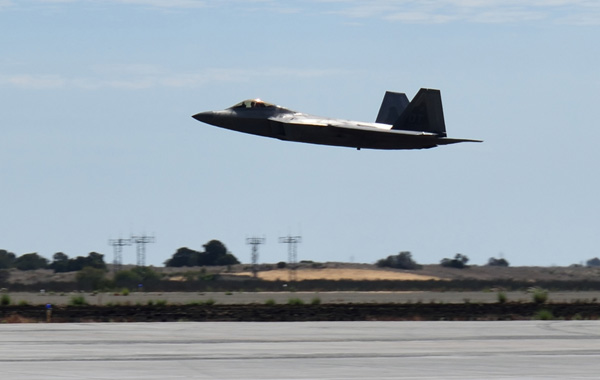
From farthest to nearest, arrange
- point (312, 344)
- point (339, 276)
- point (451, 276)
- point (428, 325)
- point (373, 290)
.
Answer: point (451, 276) < point (339, 276) < point (373, 290) < point (428, 325) < point (312, 344)

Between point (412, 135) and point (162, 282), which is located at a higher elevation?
point (412, 135)

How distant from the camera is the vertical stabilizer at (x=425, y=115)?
41469mm

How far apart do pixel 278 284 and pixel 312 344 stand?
170 ft

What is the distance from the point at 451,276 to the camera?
105 metres

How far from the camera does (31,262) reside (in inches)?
4756

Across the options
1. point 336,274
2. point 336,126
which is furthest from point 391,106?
point 336,274

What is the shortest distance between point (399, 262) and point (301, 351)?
81536 millimetres

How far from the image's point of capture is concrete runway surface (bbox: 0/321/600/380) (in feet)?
61.5

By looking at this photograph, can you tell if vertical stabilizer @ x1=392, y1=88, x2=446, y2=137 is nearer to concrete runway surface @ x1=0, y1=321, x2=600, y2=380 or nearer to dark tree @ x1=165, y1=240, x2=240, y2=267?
concrete runway surface @ x1=0, y1=321, x2=600, y2=380

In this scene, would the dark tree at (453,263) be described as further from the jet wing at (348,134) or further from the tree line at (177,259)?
the jet wing at (348,134)

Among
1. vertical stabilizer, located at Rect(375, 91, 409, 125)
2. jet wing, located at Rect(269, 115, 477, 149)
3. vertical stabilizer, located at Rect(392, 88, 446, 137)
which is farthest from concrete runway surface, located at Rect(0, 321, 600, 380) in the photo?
vertical stabilizer, located at Rect(375, 91, 409, 125)

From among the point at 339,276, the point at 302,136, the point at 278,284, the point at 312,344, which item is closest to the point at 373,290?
the point at 278,284

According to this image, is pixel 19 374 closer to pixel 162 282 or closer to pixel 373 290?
pixel 373 290

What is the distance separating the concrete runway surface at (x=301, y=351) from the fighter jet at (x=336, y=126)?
9721 mm
